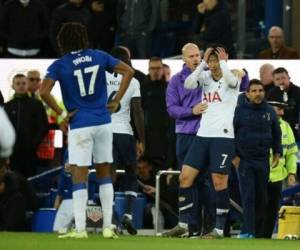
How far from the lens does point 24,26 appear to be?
917 inches

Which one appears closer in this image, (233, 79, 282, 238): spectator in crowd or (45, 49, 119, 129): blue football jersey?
(45, 49, 119, 129): blue football jersey

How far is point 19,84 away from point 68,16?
205cm

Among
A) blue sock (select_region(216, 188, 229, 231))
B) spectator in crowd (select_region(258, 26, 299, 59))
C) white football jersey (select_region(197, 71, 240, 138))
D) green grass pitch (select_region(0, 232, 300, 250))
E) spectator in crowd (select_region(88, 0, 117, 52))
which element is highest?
spectator in crowd (select_region(88, 0, 117, 52))

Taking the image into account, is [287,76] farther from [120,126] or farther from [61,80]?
[61,80]

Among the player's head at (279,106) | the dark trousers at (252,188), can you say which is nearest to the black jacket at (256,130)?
the dark trousers at (252,188)

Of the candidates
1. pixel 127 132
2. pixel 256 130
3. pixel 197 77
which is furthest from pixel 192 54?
pixel 256 130

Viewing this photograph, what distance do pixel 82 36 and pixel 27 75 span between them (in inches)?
252

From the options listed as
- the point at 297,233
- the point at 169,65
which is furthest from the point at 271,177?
the point at 169,65

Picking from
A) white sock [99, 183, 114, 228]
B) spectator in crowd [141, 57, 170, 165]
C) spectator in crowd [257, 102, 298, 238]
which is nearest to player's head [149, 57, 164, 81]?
spectator in crowd [141, 57, 170, 165]

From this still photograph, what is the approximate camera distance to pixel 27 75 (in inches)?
877

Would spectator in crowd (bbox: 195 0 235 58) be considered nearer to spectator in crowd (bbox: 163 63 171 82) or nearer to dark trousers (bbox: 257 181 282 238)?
spectator in crowd (bbox: 163 63 171 82)

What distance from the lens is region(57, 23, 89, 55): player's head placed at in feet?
52.2

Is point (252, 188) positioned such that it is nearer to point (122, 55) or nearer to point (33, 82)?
point (122, 55)

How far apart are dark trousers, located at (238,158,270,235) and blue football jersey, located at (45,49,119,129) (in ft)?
9.77
